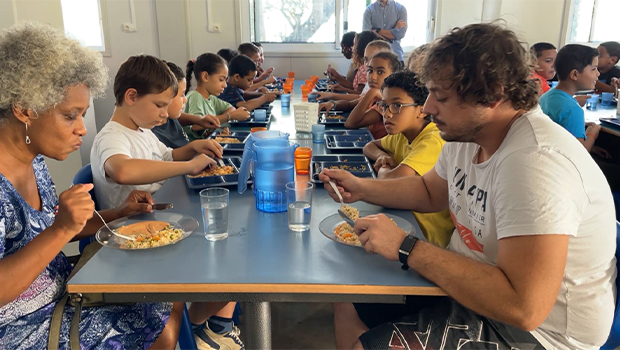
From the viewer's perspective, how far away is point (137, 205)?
→ 1.56 meters

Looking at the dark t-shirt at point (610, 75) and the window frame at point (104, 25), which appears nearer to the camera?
the dark t-shirt at point (610, 75)

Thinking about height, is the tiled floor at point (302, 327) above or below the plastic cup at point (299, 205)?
below

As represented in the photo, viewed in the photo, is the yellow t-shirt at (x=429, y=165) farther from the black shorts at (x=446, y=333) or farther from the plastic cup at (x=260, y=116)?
the plastic cup at (x=260, y=116)

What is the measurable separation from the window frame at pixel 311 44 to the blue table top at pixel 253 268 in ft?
19.9

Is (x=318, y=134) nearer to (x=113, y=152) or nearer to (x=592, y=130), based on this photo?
(x=113, y=152)

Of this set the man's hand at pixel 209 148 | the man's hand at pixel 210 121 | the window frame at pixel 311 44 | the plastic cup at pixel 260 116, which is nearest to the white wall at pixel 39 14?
the man's hand at pixel 210 121

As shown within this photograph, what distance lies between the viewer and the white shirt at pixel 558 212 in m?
1.00

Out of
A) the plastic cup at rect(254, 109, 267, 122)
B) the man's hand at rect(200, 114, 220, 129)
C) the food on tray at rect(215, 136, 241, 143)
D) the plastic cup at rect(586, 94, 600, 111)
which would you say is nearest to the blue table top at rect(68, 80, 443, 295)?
the food on tray at rect(215, 136, 241, 143)

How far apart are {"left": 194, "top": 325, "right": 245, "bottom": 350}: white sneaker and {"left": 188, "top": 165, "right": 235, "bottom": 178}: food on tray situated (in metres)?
0.60

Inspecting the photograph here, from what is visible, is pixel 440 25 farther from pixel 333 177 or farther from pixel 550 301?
pixel 550 301

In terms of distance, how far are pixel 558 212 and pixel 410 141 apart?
115 cm

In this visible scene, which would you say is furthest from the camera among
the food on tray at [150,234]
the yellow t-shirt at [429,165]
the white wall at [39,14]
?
the white wall at [39,14]

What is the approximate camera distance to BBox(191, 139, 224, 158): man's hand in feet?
6.63

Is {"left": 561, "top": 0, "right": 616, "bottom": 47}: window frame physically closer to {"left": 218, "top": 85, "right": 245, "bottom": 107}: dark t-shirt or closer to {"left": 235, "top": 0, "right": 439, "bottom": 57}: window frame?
{"left": 235, "top": 0, "right": 439, "bottom": 57}: window frame
